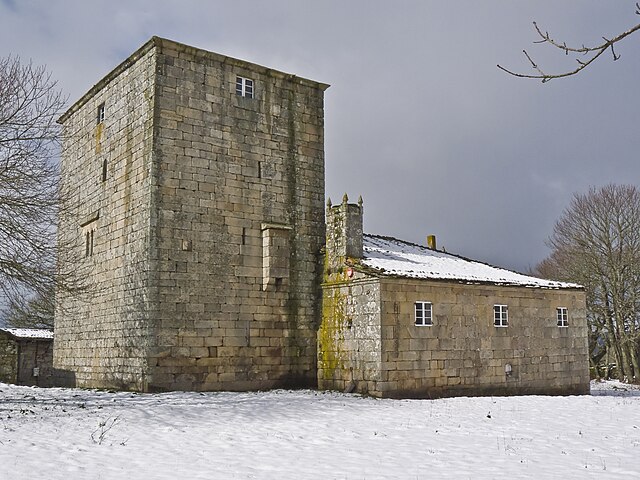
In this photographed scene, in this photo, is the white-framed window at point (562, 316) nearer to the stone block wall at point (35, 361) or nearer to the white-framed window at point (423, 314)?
the white-framed window at point (423, 314)

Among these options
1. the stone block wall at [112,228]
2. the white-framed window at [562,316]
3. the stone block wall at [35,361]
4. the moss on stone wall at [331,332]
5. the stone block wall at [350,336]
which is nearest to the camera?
the stone block wall at [350,336]

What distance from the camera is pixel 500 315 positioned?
2197 centimetres

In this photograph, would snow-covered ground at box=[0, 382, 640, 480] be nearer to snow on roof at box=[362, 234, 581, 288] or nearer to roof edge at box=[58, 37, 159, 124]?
snow on roof at box=[362, 234, 581, 288]

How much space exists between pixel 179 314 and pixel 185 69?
719cm

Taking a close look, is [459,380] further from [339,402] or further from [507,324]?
[339,402]

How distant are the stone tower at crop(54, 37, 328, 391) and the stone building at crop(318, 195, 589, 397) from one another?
1.41 metres

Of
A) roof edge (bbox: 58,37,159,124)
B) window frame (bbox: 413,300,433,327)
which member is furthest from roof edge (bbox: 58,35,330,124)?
window frame (bbox: 413,300,433,327)

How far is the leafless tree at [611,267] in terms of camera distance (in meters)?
34.4

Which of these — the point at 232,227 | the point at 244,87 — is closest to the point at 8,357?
the point at 232,227

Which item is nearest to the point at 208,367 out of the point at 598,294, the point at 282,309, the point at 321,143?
the point at 282,309

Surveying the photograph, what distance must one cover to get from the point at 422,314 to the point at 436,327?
630mm

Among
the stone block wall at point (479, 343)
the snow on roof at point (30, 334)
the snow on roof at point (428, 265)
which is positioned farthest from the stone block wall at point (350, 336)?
the snow on roof at point (30, 334)

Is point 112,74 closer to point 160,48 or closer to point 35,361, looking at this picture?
point 160,48

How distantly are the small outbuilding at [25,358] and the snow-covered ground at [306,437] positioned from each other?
45.8 ft
